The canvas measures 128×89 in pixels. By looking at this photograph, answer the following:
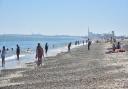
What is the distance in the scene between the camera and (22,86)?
1764 cm

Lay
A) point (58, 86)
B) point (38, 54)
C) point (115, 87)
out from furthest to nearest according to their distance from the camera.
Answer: point (38, 54) < point (58, 86) < point (115, 87)

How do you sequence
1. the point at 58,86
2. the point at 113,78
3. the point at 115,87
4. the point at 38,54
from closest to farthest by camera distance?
the point at 115,87 < the point at 58,86 < the point at 113,78 < the point at 38,54

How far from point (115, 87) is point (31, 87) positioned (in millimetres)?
3799

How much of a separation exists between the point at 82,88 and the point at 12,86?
3765 mm

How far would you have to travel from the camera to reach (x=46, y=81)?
19047 mm

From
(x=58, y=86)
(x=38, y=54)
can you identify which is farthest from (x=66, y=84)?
(x=38, y=54)

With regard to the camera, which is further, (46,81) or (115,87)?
(46,81)

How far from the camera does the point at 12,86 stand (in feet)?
58.8

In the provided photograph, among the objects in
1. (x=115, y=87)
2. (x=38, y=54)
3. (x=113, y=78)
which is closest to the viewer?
(x=115, y=87)

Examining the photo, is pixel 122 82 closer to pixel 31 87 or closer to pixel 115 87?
pixel 115 87

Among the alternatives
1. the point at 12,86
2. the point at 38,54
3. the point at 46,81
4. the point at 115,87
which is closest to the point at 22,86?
the point at 12,86

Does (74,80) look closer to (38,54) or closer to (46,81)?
(46,81)

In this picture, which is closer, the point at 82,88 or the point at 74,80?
the point at 82,88

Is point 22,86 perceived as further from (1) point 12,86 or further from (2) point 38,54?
(2) point 38,54
